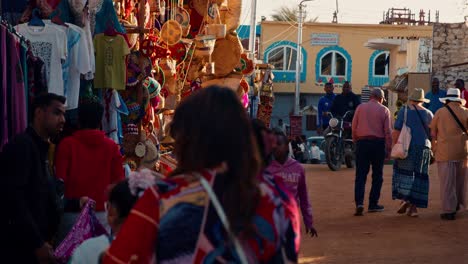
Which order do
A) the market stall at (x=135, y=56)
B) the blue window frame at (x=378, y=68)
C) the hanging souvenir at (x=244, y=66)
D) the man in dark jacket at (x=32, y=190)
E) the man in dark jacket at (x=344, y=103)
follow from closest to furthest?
the man in dark jacket at (x=32, y=190) < the market stall at (x=135, y=56) < the hanging souvenir at (x=244, y=66) < the man in dark jacket at (x=344, y=103) < the blue window frame at (x=378, y=68)

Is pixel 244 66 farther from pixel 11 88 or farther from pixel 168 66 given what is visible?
pixel 11 88

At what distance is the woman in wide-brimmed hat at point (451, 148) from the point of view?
46.1 ft

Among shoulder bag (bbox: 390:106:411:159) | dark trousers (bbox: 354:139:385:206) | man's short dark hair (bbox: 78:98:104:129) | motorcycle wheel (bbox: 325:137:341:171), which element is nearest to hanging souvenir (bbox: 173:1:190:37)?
dark trousers (bbox: 354:139:385:206)

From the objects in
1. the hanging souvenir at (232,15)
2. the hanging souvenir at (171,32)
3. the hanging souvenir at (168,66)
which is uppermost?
the hanging souvenir at (232,15)

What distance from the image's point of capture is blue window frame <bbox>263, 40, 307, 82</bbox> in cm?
5766

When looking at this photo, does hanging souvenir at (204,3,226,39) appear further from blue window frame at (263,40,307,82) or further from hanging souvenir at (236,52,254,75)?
blue window frame at (263,40,307,82)

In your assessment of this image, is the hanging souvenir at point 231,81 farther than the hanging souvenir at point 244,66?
No

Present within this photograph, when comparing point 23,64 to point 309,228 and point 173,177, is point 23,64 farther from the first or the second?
point 173,177

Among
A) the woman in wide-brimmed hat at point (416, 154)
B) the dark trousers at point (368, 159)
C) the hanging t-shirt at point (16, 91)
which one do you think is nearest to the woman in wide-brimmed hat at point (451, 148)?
the woman in wide-brimmed hat at point (416, 154)

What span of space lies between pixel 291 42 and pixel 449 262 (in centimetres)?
4801

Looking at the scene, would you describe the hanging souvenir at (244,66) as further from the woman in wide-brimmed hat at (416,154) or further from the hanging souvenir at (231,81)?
the woman in wide-brimmed hat at (416,154)

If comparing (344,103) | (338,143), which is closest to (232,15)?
(344,103)

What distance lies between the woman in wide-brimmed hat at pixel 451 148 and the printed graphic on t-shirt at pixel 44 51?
22.4ft

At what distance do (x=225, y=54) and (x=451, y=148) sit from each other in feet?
16.3
